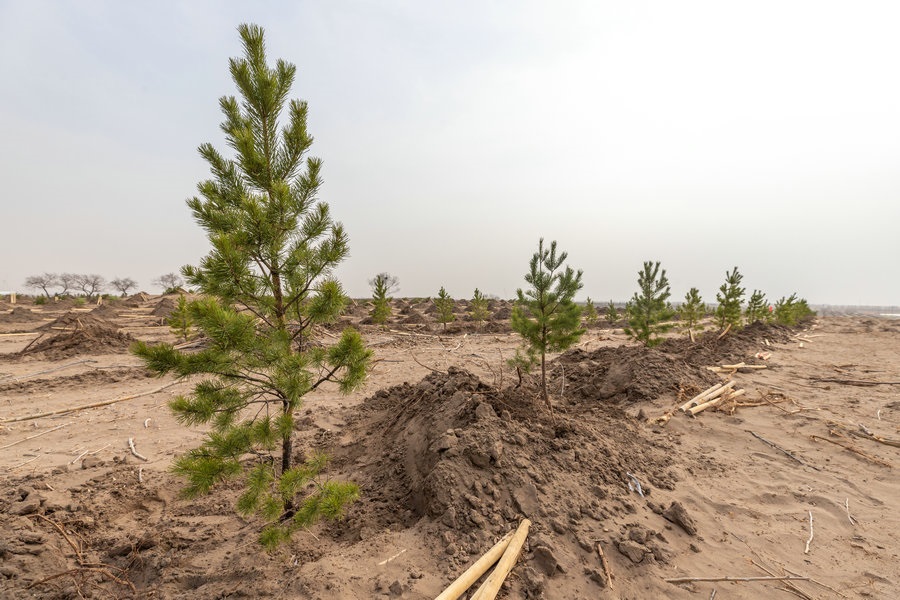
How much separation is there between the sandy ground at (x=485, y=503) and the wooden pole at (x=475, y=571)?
0.48 ft

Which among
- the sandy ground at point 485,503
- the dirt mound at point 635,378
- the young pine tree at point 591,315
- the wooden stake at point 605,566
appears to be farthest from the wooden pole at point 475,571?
the young pine tree at point 591,315

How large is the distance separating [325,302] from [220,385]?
1.20 meters

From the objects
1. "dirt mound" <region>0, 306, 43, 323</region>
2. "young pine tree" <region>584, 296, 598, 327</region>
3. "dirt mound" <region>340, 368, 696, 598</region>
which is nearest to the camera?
"dirt mound" <region>340, 368, 696, 598</region>

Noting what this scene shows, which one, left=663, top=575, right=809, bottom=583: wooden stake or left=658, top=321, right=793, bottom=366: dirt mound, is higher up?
left=658, top=321, right=793, bottom=366: dirt mound

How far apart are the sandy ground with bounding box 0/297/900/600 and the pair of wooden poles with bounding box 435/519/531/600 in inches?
5.3

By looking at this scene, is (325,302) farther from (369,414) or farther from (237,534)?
(369,414)

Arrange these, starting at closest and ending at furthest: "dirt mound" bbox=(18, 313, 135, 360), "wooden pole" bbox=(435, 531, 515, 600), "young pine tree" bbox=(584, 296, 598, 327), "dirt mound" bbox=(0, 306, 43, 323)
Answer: "wooden pole" bbox=(435, 531, 515, 600) → "dirt mound" bbox=(18, 313, 135, 360) → "young pine tree" bbox=(584, 296, 598, 327) → "dirt mound" bbox=(0, 306, 43, 323)

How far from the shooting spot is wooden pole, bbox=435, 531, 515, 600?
2.75m

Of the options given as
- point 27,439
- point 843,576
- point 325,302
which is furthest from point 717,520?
point 27,439

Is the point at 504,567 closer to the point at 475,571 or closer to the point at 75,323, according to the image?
the point at 475,571

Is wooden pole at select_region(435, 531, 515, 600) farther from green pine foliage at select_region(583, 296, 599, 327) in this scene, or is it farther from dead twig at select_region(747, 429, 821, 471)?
green pine foliage at select_region(583, 296, 599, 327)

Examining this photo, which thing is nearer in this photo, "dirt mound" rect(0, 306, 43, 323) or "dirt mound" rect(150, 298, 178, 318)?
"dirt mound" rect(0, 306, 43, 323)

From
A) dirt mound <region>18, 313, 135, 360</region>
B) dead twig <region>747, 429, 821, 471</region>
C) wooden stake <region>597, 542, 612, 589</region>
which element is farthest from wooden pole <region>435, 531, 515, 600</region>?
dirt mound <region>18, 313, 135, 360</region>

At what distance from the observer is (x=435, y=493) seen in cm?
387
